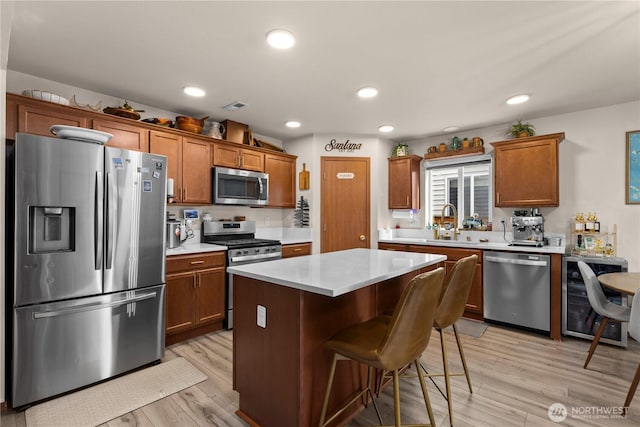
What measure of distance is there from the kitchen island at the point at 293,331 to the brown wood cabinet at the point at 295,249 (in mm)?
2057

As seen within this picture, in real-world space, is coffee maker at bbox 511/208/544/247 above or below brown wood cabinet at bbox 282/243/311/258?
above

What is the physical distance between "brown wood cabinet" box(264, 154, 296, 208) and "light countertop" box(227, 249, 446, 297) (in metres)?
2.24

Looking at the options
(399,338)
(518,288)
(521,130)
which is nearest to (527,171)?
(521,130)

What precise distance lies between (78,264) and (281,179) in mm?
2754

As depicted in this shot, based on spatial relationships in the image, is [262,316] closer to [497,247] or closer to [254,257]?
[254,257]

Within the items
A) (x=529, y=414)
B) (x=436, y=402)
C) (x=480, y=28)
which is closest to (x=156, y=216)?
(x=436, y=402)

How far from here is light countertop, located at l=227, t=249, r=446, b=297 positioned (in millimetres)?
1479

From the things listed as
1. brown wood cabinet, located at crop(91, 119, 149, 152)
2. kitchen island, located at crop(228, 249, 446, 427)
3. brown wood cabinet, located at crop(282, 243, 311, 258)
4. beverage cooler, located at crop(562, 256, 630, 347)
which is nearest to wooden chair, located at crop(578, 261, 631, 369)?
beverage cooler, located at crop(562, 256, 630, 347)

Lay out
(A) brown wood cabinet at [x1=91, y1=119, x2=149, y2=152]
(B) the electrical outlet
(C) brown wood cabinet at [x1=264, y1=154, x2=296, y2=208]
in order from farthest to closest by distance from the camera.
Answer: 1. (C) brown wood cabinet at [x1=264, y1=154, x2=296, y2=208]
2. (A) brown wood cabinet at [x1=91, y1=119, x2=149, y2=152]
3. (B) the electrical outlet

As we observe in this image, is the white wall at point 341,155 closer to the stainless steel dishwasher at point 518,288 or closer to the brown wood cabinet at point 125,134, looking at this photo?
the stainless steel dishwasher at point 518,288

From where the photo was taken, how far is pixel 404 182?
4.70m

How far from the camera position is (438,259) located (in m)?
2.36

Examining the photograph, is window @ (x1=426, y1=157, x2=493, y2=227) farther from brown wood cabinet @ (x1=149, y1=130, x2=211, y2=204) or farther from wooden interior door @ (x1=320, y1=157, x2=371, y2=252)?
brown wood cabinet @ (x1=149, y1=130, x2=211, y2=204)

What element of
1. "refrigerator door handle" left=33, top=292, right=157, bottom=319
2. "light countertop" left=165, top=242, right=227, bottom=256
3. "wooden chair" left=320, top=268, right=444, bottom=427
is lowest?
"refrigerator door handle" left=33, top=292, right=157, bottom=319
